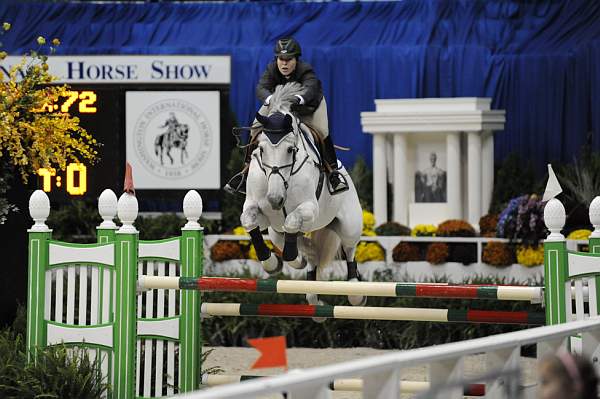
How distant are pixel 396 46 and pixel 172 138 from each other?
5228 mm

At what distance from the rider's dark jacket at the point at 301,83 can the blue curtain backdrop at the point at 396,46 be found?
9.04 meters

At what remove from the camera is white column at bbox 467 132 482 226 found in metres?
13.8

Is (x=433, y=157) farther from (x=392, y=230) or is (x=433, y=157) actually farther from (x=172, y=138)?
(x=172, y=138)

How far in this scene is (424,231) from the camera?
1259 centimetres

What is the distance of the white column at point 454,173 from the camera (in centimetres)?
1381

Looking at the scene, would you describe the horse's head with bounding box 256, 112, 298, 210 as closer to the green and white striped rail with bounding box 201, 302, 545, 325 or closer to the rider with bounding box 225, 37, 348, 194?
the rider with bounding box 225, 37, 348, 194

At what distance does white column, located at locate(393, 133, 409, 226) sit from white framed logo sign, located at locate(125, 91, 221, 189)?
3.19 metres

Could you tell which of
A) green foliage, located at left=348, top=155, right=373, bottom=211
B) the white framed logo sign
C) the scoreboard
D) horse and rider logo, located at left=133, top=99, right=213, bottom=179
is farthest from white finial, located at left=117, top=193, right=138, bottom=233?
green foliage, located at left=348, top=155, right=373, bottom=211

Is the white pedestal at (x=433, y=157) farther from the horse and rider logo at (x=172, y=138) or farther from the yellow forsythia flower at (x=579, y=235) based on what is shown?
the horse and rider logo at (x=172, y=138)

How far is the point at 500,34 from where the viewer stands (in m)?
16.0

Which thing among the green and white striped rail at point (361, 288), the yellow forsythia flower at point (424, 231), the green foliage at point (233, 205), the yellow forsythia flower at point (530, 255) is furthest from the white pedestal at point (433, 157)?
the green and white striped rail at point (361, 288)

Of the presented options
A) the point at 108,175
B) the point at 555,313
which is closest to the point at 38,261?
the point at 555,313

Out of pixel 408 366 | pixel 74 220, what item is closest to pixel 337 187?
pixel 408 366

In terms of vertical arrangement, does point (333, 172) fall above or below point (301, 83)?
below
